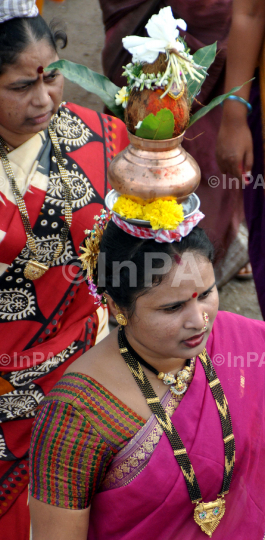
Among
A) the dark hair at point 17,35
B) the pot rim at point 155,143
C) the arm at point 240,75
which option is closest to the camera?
the pot rim at point 155,143

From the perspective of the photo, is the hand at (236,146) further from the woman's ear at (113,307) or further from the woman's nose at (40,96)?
the woman's ear at (113,307)

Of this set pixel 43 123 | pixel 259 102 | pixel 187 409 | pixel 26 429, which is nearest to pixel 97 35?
pixel 259 102

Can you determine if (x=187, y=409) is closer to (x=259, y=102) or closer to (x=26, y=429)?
(x=26, y=429)

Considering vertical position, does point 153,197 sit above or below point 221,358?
above

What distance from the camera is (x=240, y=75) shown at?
2.55 metres

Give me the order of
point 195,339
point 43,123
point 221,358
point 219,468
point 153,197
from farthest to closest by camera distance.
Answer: point 43,123 < point 221,358 < point 219,468 < point 195,339 < point 153,197

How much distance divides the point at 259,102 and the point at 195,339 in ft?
4.87

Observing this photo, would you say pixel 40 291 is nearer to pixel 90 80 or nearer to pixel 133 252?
pixel 133 252

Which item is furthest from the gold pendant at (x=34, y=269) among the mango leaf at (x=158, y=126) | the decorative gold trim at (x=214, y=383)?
the mango leaf at (x=158, y=126)

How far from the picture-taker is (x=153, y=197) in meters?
1.45

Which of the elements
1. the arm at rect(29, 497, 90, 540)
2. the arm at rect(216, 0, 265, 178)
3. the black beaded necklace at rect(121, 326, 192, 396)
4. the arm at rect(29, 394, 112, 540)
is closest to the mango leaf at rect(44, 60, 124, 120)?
the black beaded necklace at rect(121, 326, 192, 396)

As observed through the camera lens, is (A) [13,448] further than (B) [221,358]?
Yes

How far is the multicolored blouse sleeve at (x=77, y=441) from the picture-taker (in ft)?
5.38

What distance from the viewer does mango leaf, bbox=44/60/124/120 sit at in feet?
4.70
